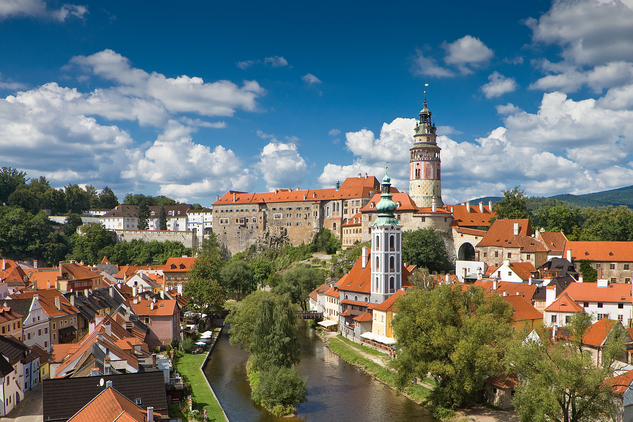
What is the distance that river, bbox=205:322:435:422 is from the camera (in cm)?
2631

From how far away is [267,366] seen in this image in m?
29.0

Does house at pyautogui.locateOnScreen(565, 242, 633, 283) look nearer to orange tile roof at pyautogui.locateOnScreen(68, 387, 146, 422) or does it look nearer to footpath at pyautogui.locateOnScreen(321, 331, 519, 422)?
footpath at pyautogui.locateOnScreen(321, 331, 519, 422)

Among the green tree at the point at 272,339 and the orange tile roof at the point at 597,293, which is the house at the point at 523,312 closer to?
the orange tile roof at the point at 597,293

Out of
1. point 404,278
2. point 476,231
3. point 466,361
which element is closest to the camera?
point 466,361

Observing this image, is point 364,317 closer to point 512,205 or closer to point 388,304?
point 388,304

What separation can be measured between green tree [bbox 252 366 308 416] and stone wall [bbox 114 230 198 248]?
70224 mm

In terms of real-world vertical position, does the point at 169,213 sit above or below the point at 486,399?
above

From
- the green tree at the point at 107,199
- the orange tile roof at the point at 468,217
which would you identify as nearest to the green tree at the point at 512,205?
the orange tile roof at the point at 468,217

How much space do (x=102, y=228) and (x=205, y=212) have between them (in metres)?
20.3

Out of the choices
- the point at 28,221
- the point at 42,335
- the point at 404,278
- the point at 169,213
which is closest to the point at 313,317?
the point at 404,278

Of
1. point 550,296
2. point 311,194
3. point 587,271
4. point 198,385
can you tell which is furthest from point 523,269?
point 311,194

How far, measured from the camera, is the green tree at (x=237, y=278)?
61228 millimetres

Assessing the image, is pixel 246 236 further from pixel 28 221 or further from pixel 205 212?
pixel 28 221

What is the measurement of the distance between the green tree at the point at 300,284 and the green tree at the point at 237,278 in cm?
574
